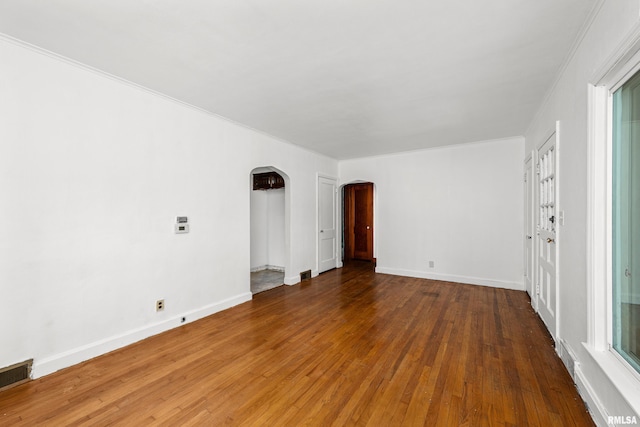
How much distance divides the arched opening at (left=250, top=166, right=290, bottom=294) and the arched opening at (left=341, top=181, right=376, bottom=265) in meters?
1.85

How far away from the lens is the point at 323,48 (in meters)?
2.09

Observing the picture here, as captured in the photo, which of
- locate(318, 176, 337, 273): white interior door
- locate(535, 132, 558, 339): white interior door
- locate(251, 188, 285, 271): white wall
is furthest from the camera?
locate(251, 188, 285, 271): white wall

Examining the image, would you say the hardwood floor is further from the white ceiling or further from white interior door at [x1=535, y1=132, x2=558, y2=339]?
the white ceiling

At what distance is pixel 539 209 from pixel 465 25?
2.64 metres

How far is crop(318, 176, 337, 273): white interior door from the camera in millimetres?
5730

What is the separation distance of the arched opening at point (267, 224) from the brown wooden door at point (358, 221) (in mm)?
2076

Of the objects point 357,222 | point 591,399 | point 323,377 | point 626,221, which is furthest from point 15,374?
point 357,222

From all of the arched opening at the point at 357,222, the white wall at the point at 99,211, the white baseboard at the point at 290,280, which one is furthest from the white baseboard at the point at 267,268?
the white wall at the point at 99,211

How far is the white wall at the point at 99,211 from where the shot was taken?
6.81 feet

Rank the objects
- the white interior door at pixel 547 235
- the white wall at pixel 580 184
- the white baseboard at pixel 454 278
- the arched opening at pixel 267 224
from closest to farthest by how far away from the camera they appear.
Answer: the white wall at pixel 580 184
the white interior door at pixel 547 235
the white baseboard at pixel 454 278
the arched opening at pixel 267 224

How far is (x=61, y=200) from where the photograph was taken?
2.28 m

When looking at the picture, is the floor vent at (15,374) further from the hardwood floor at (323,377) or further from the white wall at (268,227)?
the white wall at (268,227)

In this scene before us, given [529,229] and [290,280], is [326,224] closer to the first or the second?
[290,280]

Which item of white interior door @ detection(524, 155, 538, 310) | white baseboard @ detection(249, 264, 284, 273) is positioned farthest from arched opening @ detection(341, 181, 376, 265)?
white interior door @ detection(524, 155, 538, 310)
